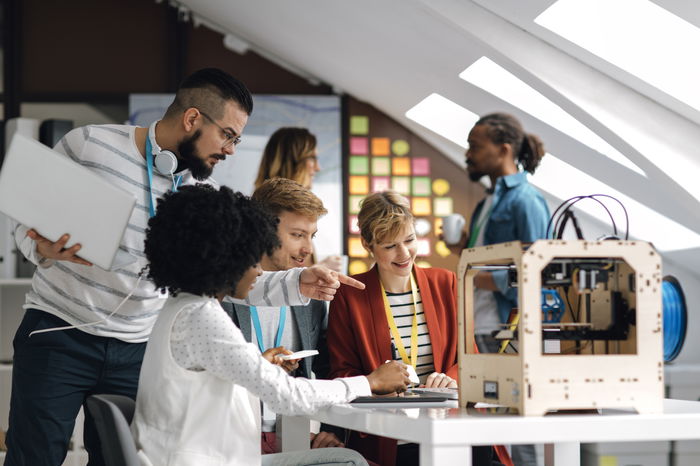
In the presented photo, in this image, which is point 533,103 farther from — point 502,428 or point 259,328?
point 502,428

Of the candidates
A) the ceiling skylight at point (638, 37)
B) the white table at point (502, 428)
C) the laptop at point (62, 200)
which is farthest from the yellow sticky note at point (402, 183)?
the white table at point (502, 428)

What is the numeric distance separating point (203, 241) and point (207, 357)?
0.23 m

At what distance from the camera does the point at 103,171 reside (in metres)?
2.17

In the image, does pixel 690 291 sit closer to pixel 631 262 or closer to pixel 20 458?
pixel 631 262

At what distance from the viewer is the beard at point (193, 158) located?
2.25m

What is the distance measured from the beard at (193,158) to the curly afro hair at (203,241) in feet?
1.43

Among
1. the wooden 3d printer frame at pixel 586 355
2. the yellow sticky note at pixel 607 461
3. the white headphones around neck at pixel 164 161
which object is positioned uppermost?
the white headphones around neck at pixel 164 161

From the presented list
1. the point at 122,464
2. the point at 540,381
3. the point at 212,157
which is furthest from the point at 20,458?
the point at 540,381

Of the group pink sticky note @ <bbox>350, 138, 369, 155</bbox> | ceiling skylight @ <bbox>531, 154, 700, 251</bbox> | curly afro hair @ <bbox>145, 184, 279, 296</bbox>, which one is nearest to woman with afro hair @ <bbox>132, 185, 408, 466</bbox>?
curly afro hair @ <bbox>145, 184, 279, 296</bbox>

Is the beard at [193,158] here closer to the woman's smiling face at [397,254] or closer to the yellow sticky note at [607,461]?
the woman's smiling face at [397,254]

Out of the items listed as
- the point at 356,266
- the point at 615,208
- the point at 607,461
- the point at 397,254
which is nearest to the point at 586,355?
the point at 397,254

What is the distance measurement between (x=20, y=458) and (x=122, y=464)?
67cm

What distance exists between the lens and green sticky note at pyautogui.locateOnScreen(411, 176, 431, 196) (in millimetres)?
5703

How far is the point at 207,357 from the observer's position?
166cm
